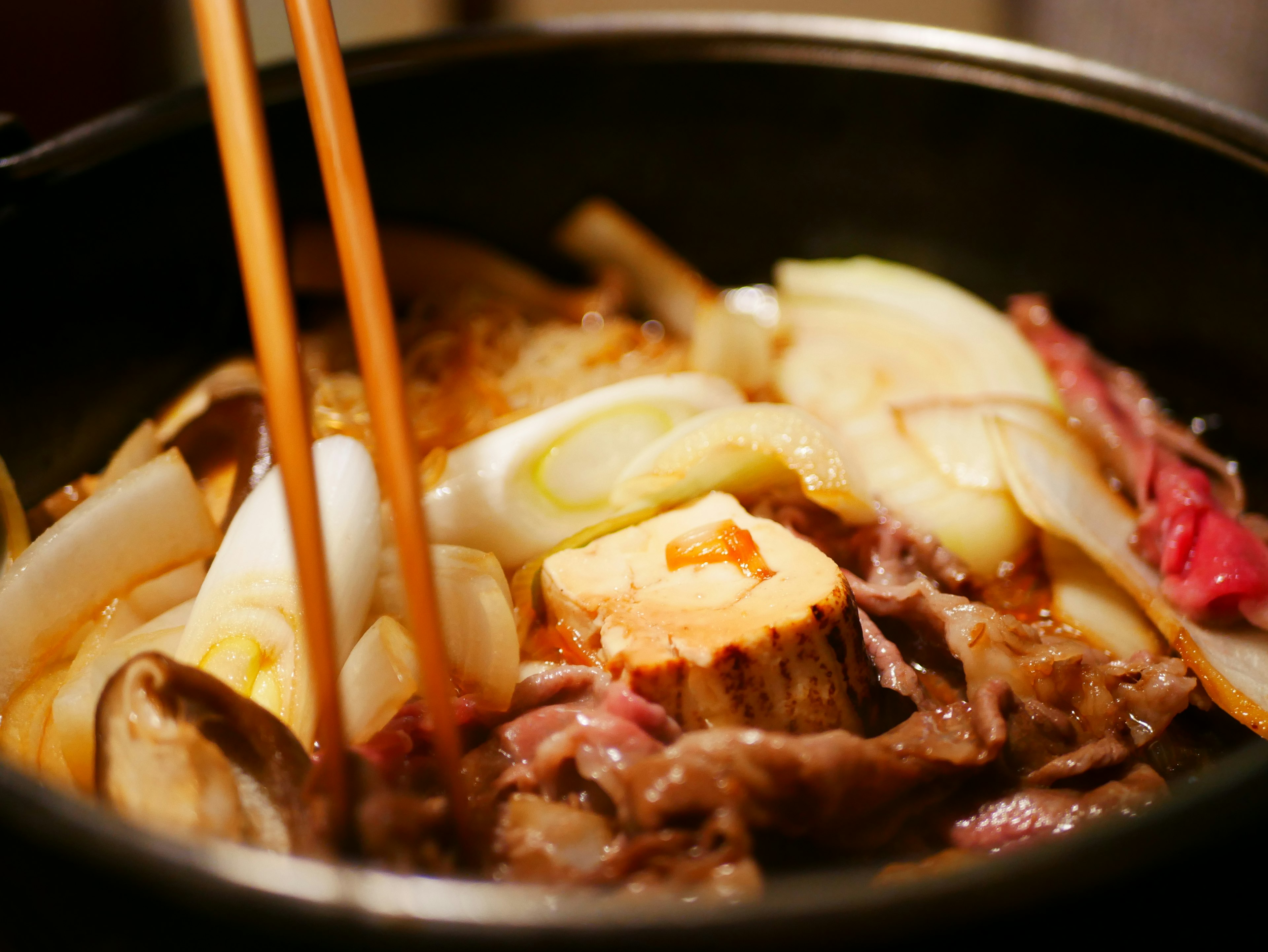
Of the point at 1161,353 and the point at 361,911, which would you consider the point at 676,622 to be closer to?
the point at 361,911

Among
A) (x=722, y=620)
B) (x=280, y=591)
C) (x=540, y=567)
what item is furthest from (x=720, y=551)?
(x=280, y=591)

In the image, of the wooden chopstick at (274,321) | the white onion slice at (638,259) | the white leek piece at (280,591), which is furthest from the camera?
the white onion slice at (638,259)

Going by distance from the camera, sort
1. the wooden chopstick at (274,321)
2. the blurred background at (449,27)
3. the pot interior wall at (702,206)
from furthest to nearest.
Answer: the blurred background at (449,27)
the pot interior wall at (702,206)
the wooden chopstick at (274,321)

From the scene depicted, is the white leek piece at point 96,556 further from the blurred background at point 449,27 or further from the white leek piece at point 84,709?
the blurred background at point 449,27

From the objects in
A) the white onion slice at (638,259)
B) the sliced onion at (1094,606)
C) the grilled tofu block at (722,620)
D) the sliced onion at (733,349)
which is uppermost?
the white onion slice at (638,259)

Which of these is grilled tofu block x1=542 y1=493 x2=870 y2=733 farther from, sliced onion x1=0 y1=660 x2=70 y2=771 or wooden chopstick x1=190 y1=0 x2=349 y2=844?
sliced onion x1=0 y1=660 x2=70 y2=771

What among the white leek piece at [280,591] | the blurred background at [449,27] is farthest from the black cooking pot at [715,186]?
the blurred background at [449,27]
